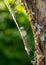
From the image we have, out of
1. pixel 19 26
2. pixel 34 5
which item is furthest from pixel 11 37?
pixel 34 5

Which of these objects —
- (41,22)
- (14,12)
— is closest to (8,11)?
(14,12)

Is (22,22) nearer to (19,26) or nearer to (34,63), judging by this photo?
(19,26)

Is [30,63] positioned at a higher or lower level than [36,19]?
lower

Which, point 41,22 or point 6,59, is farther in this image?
point 41,22
